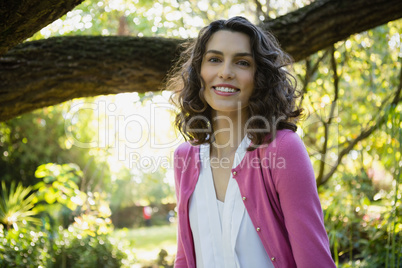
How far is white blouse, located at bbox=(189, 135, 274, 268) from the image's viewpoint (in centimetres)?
159

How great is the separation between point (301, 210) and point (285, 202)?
0.07 metres

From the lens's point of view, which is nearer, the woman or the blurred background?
the woman

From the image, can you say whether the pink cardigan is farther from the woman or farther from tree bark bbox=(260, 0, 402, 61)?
tree bark bbox=(260, 0, 402, 61)

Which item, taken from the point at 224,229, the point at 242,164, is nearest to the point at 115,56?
the point at 242,164

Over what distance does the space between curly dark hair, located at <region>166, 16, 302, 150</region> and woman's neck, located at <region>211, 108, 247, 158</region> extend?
51 millimetres

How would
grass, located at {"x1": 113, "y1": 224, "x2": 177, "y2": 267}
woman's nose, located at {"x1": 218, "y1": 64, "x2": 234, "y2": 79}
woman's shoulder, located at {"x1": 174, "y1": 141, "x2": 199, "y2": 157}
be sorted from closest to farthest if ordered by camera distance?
woman's nose, located at {"x1": 218, "y1": 64, "x2": 234, "y2": 79}
woman's shoulder, located at {"x1": 174, "y1": 141, "x2": 199, "y2": 157}
grass, located at {"x1": 113, "y1": 224, "x2": 177, "y2": 267}

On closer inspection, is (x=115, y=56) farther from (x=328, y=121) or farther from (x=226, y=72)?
(x=328, y=121)

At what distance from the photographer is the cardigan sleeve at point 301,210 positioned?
1.43m

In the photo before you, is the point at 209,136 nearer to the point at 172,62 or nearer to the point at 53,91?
the point at 172,62

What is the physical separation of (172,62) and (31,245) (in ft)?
7.74

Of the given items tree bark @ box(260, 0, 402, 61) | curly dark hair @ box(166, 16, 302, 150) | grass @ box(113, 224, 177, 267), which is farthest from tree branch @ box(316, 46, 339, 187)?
grass @ box(113, 224, 177, 267)

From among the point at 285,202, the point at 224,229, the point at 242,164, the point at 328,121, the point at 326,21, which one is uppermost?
the point at 326,21

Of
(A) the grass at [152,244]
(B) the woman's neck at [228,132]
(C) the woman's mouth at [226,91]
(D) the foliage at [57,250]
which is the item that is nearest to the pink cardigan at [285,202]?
(B) the woman's neck at [228,132]

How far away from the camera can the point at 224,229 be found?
1.64 m
